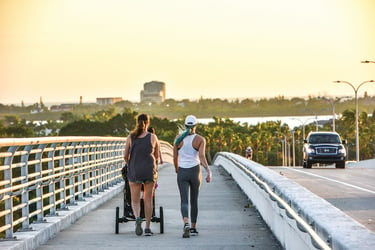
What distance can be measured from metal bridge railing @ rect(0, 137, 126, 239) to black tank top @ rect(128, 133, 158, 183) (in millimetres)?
1422

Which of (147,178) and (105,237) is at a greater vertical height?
(147,178)

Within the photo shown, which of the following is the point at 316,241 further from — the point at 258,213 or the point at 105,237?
the point at 258,213

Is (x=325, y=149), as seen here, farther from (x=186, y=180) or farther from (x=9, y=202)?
(x=9, y=202)

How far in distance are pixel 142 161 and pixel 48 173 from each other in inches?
90.6

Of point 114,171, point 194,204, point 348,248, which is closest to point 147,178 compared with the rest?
point 194,204

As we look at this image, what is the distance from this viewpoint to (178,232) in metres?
15.7

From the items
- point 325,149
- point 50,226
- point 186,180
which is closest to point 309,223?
point 186,180

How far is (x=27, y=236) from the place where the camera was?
13.1 metres

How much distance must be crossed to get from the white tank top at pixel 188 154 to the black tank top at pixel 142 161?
47 cm

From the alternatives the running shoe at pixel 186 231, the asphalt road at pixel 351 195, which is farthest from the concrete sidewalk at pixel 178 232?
the asphalt road at pixel 351 195

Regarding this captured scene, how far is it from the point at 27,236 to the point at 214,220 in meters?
5.42

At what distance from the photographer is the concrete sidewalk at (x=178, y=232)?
13.8 m

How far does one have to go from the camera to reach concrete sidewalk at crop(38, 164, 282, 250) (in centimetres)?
1384

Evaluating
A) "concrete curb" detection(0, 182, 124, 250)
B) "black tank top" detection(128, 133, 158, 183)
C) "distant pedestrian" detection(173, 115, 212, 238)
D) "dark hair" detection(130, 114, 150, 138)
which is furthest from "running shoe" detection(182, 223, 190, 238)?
"concrete curb" detection(0, 182, 124, 250)
